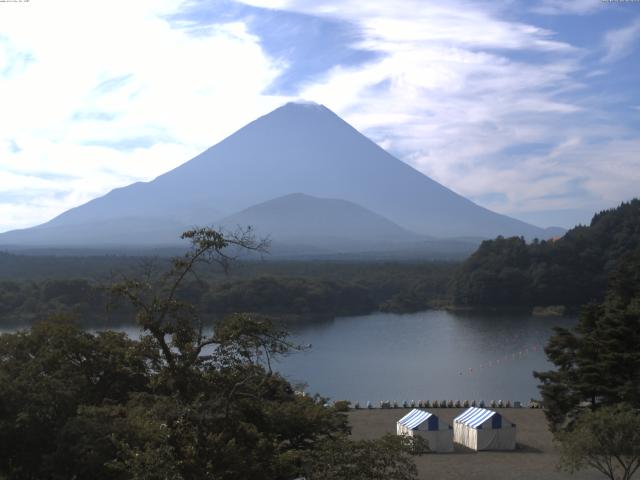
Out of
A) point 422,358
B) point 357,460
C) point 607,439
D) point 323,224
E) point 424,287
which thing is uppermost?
point 323,224

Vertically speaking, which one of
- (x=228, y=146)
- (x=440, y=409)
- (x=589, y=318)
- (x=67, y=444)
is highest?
(x=228, y=146)

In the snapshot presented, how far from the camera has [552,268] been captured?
40938 mm

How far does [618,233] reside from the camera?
142ft

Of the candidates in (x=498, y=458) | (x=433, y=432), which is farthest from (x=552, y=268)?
(x=498, y=458)

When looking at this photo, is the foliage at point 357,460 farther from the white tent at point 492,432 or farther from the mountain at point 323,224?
the mountain at point 323,224

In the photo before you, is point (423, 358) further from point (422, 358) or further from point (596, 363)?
point (596, 363)

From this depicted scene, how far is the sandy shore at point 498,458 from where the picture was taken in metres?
11.1

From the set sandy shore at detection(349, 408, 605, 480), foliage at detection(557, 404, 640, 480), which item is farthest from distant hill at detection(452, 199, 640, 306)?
foliage at detection(557, 404, 640, 480)

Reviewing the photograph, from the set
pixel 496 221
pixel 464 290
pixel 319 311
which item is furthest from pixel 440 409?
pixel 496 221

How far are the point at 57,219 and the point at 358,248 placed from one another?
8259 cm

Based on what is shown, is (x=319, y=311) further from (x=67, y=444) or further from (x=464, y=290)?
(x=67, y=444)

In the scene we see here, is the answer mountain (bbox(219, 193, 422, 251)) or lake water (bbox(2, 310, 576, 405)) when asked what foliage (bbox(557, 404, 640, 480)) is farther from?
mountain (bbox(219, 193, 422, 251))

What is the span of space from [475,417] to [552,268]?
29.5m

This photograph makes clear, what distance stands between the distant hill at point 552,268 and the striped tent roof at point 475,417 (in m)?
28.3
